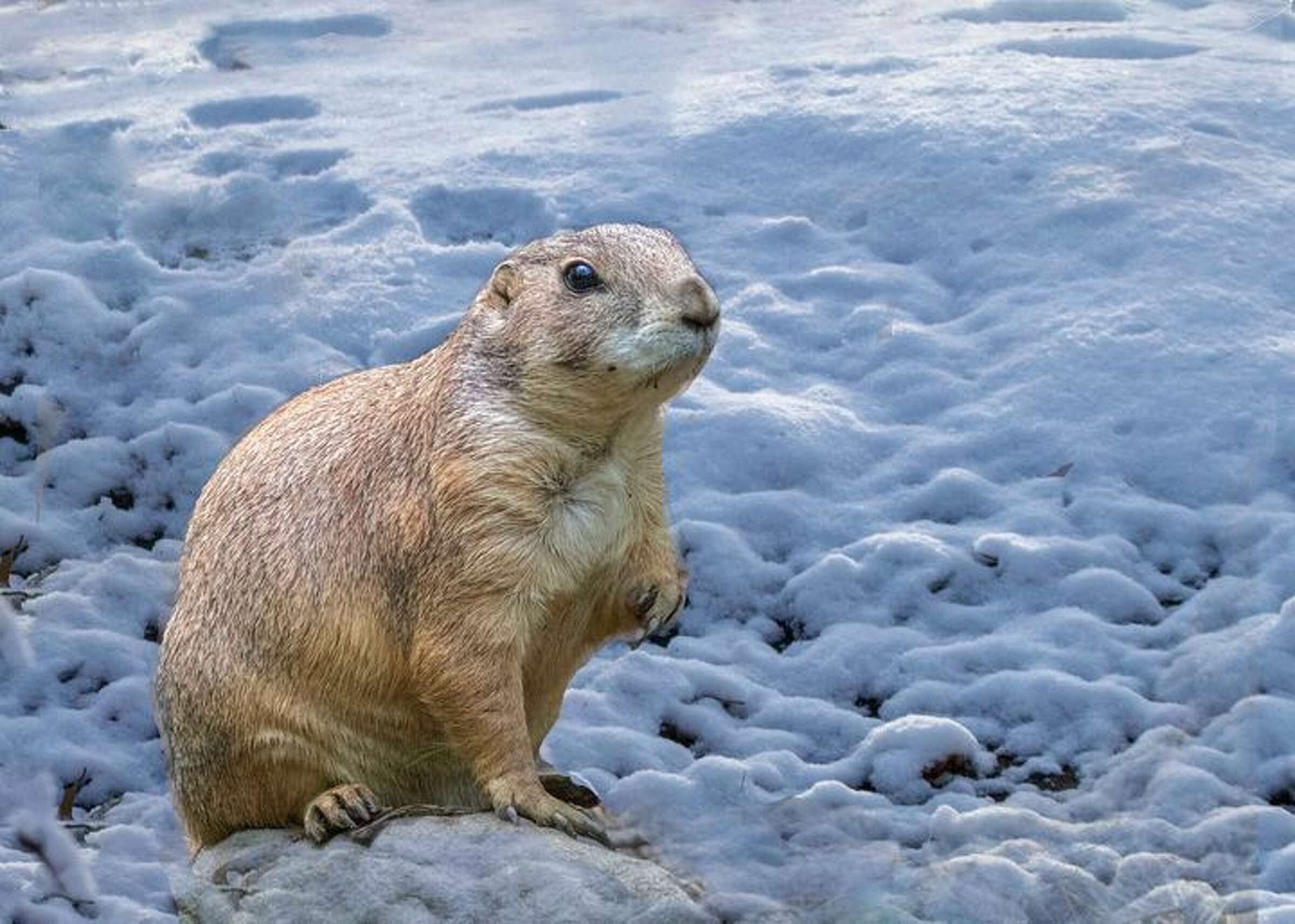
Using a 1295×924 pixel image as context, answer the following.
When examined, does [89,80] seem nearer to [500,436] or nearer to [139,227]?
[139,227]

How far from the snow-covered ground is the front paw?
0.84 m

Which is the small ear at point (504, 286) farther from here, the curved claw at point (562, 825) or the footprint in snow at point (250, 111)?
the footprint in snow at point (250, 111)

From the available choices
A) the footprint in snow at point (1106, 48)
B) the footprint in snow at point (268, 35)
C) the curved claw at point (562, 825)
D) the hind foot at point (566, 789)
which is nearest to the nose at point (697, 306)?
the curved claw at point (562, 825)

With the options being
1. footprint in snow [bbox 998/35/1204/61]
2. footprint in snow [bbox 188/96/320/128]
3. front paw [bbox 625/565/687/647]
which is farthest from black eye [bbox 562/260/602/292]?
footprint in snow [bbox 998/35/1204/61]

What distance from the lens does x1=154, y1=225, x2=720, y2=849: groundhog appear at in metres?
6.07

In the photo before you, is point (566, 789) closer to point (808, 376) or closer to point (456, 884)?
point (456, 884)

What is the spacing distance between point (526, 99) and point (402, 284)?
6.22ft

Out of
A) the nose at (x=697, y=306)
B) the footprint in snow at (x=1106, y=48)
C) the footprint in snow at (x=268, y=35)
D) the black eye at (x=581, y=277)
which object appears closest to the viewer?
the nose at (x=697, y=306)

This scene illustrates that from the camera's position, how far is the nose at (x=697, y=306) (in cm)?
587

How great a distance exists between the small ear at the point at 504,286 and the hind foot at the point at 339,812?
1296 mm

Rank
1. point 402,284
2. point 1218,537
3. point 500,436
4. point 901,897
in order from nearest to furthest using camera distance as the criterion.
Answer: point 500,436, point 901,897, point 1218,537, point 402,284

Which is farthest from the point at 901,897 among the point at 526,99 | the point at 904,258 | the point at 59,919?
the point at 526,99

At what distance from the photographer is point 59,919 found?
272 inches

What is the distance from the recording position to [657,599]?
639 cm
